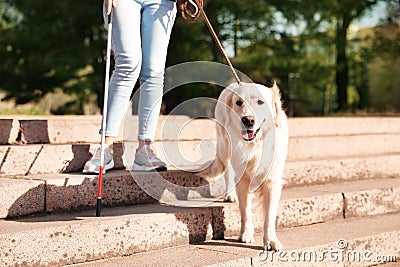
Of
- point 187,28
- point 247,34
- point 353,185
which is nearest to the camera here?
point 353,185

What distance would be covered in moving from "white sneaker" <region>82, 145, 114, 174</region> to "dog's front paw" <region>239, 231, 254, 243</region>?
1.00m

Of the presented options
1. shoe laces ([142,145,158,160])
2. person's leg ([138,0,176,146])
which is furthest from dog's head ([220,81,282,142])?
shoe laces ([142,145,158,160])

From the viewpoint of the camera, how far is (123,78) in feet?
13.8

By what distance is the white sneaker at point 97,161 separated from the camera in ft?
14.1

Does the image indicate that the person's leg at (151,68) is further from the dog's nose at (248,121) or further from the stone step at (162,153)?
the dog's nose at (248,121)

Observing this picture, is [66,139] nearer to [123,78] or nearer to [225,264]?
[123,78]

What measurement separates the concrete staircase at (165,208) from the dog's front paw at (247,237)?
0.15ft

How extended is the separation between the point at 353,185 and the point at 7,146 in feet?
9.64

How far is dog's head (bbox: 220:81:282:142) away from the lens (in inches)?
157

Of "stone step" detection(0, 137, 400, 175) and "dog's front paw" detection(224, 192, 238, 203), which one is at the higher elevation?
"stone step" detection(0, 137, 400, 175)

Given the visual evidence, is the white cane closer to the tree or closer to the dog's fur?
the dog's fur

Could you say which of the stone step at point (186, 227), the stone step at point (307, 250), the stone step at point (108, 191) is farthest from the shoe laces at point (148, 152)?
the stone step at point (307, 250)

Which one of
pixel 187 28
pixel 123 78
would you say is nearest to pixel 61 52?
pixel 187 28

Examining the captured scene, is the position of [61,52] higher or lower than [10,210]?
higher
